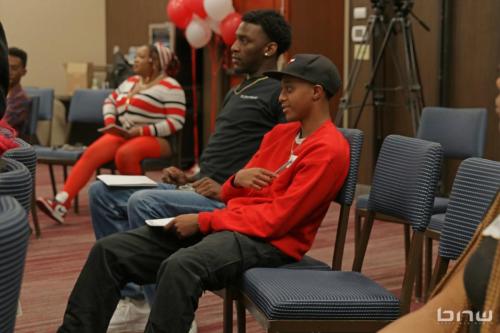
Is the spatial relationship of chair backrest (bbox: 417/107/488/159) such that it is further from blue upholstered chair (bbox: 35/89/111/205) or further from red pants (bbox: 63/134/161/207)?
blue upholstered chair (bbox: 35/89/111/205)

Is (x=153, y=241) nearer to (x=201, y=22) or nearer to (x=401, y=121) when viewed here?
(x=401, y=121)

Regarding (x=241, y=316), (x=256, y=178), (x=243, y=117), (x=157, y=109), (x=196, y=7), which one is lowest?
(x=241, y=316)

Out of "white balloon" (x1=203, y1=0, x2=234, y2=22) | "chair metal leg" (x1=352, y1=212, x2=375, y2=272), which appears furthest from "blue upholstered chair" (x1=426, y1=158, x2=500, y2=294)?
"white balloon" (x1=203, y1=0, x2=234, y2=22)

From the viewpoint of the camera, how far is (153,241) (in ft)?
8.61

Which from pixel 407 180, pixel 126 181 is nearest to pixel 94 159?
pixel 126 181

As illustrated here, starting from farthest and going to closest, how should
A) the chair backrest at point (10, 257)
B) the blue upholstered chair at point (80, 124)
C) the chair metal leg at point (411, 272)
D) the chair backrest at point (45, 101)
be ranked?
the chair backrest at point (45, 101)
the blue upholstered chair at point (80, 124)
the chair metal leg at point (411, 272)
the chair backrest at point (10, 257)

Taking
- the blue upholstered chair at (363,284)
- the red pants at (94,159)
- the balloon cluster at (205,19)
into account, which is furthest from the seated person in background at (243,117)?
the balloon cluster at (205,19)

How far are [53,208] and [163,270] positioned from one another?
3.12 metres

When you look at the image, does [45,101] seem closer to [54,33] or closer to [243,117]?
[243,117]

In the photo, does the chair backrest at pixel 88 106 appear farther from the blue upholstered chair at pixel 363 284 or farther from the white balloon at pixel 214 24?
the blue upholstered chair at pixel 363 284

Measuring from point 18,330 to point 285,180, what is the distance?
1.40 m

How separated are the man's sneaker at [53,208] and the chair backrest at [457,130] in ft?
8.03

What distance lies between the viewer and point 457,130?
4.07 metres

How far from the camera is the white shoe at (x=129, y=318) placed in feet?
10.2
